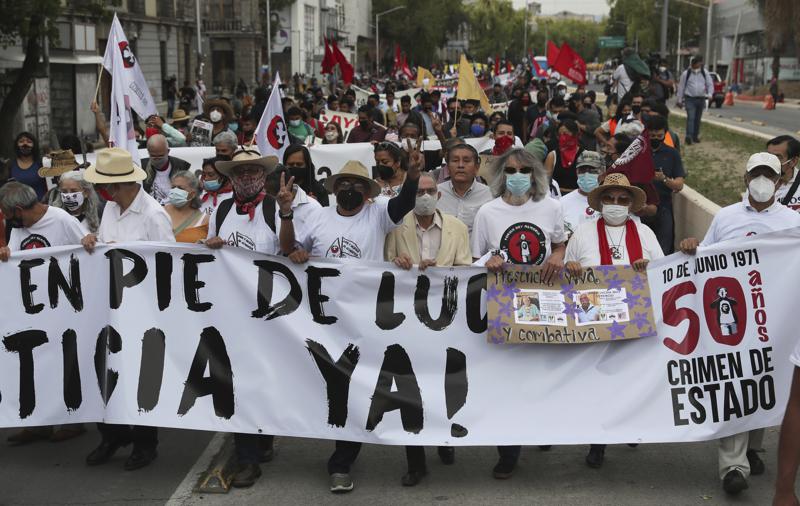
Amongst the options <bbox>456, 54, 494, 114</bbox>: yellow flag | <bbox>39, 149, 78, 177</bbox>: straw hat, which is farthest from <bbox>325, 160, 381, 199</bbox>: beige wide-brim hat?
<bbox>456, 54, 494, 114</bbox>: yellow flag

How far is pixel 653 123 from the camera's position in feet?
31.4

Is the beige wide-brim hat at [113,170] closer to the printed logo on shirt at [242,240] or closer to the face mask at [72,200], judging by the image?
the face mask at [72,200]

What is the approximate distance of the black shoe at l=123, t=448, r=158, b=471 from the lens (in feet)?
19.6

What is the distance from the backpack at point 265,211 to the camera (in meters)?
6.11

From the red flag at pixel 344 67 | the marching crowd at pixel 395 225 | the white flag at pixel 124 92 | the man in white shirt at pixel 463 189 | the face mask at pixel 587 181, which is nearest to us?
the marching crowd at pixel 395 225

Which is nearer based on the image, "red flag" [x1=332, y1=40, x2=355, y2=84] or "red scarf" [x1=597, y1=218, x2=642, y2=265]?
"red scarf" [x1=597, y1=218, x2=642, y2=265]

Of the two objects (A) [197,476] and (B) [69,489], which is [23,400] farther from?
(A) [197,476]

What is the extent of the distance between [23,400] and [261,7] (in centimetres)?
7157

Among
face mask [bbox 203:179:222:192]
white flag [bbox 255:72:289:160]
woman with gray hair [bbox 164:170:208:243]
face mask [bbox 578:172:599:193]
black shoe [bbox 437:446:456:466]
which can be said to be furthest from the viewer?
white flag [bbox 255:72:289:160]

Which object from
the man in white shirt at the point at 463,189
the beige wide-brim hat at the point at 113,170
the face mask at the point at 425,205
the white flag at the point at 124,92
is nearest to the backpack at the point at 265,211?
the beige wide-brim hat at the point at 113,170

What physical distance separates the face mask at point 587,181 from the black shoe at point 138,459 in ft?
12.2

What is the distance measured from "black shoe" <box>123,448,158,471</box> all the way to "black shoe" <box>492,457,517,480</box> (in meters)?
1.92

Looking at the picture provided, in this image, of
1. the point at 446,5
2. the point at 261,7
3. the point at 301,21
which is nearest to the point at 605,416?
the point at 261,7

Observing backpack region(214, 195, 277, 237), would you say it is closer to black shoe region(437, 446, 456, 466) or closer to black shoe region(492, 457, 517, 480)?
black shoe region(437, 446, 456, 466)
